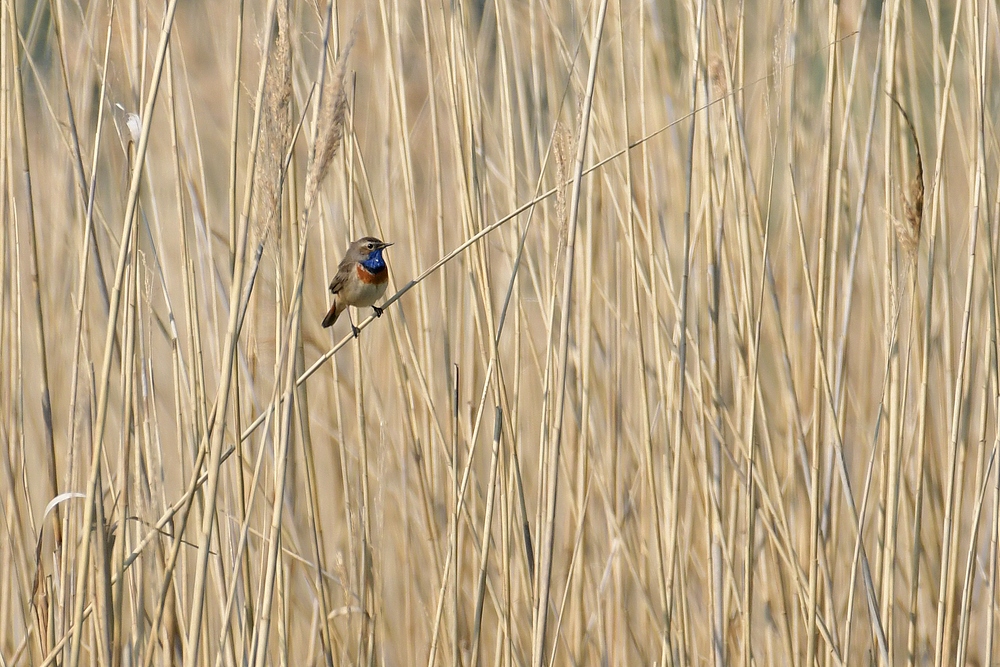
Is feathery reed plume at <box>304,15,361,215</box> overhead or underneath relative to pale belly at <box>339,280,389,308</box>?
underneath

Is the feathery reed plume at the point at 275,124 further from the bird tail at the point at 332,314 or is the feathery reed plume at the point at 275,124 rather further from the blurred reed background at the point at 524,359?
the bird tail at the point at 332,314

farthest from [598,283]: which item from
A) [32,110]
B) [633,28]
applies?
[32,110]

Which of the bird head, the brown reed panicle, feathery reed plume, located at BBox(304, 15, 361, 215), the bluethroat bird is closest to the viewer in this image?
feathery reed plume, located at BBox(304, 15, 361, 215)

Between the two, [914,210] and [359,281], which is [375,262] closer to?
[359,281]

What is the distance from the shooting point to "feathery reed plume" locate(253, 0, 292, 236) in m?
1.17

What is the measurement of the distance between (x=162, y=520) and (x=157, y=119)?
194cm

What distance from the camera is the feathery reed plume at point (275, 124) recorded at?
3.84ft

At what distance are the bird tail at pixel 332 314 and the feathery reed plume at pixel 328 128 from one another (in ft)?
4.05

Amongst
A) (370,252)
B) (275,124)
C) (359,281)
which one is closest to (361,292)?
(359,281)

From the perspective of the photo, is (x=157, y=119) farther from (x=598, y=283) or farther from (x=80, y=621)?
(x=80, y=621)

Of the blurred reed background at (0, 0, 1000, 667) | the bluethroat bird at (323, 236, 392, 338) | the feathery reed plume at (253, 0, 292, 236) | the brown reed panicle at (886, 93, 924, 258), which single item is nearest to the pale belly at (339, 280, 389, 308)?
the bluethroat bird at (323, 236, 392, 338)

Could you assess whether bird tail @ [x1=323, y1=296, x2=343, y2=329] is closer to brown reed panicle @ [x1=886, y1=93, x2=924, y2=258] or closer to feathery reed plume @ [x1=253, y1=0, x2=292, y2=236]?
feathery reed plume @ [x1=253, y1=0, x2=292, y2=236]

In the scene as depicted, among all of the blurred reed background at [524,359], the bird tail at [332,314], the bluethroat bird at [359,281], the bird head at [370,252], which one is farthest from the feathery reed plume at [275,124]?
the bird tail at [332,314]

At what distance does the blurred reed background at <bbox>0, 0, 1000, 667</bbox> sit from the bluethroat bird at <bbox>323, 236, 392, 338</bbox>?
51 millimetres
